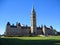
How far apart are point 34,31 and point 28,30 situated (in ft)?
18.9

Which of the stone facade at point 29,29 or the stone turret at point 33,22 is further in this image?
the stone turret at point 33,22

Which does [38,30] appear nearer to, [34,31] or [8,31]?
[34,31]

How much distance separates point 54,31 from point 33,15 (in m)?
24.3

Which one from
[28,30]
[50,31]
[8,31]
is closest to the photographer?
[8,31]

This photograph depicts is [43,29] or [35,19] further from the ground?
[35,19]

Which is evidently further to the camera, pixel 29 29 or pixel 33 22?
pixel 33 22

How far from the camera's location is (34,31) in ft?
424

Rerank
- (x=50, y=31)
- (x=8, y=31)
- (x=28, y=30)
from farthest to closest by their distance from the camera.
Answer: (x=50, y=31)
(x=28, y=30)
(x=8, y=31)

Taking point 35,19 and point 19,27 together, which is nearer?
point 19,27

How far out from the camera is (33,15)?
452 ft

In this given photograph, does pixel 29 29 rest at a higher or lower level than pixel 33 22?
lower

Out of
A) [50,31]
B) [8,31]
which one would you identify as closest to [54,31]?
[50,31]

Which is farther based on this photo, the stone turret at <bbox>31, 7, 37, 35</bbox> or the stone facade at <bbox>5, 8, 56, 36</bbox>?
the stone turret at <bbox>31, 7, 37, 35</bbox>

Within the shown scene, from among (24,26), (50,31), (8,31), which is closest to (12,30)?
(8,31)
